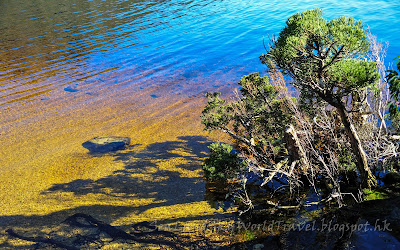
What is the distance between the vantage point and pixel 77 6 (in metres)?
58.6

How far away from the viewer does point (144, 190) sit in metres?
15.9

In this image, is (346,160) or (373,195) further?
(346,160)

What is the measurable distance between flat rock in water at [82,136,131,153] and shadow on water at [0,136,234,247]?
2.15 ft

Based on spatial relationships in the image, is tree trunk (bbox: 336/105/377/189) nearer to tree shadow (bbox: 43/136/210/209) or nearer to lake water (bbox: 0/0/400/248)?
lake water (bbox: 0/0/400/248)

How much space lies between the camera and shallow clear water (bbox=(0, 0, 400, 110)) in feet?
98.6

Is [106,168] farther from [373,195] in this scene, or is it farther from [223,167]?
[373,195]

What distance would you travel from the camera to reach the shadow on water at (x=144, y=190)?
13.8m

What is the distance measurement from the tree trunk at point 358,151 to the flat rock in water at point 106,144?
1278 centimetres

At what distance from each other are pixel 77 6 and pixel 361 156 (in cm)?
5759

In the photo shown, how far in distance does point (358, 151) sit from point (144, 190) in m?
9.26

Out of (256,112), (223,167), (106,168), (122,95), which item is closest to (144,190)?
(106,168)

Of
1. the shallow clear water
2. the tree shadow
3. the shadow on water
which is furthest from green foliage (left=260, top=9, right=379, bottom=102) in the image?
the shallow clear water

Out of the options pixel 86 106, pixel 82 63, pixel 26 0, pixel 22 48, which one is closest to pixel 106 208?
pixel 86 106

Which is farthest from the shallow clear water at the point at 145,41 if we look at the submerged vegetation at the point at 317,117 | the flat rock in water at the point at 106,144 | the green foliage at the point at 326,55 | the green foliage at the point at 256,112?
the green foliage at the point at 326,55
